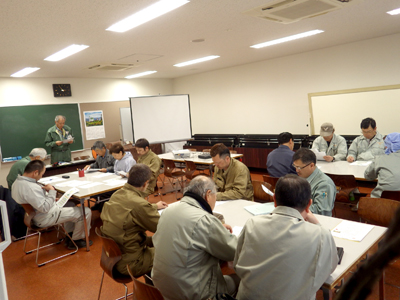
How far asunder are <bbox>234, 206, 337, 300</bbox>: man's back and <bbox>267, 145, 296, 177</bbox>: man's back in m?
2.66

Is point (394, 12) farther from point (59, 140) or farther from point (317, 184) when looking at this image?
point (59, 140)

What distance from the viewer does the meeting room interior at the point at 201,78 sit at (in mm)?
3639

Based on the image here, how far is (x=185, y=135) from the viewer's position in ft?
29.5

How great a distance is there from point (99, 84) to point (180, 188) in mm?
4568

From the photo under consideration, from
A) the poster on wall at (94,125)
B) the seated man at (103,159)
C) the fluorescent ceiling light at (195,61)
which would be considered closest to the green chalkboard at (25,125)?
the poster on wall at (94,125)

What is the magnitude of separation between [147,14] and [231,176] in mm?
2301

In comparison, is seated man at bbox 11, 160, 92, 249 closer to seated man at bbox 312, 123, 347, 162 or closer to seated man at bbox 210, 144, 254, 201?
seated man at bbox 210, 144, 254, 201

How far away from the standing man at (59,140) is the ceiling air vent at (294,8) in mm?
5374

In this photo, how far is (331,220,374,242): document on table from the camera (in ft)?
7.13

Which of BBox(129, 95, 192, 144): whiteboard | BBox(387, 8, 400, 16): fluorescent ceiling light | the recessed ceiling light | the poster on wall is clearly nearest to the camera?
BBox(387, 8, 400, 16): fluorescent ceiling light

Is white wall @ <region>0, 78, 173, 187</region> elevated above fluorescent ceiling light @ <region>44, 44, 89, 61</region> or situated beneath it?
situated beneath

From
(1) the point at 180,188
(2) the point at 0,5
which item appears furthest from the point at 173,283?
(1) the point at 180,188

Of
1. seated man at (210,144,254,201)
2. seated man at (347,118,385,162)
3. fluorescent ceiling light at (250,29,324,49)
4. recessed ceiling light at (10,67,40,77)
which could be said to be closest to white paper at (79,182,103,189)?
seated man at (210,144,254,201)

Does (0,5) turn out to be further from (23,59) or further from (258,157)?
(258,157)
